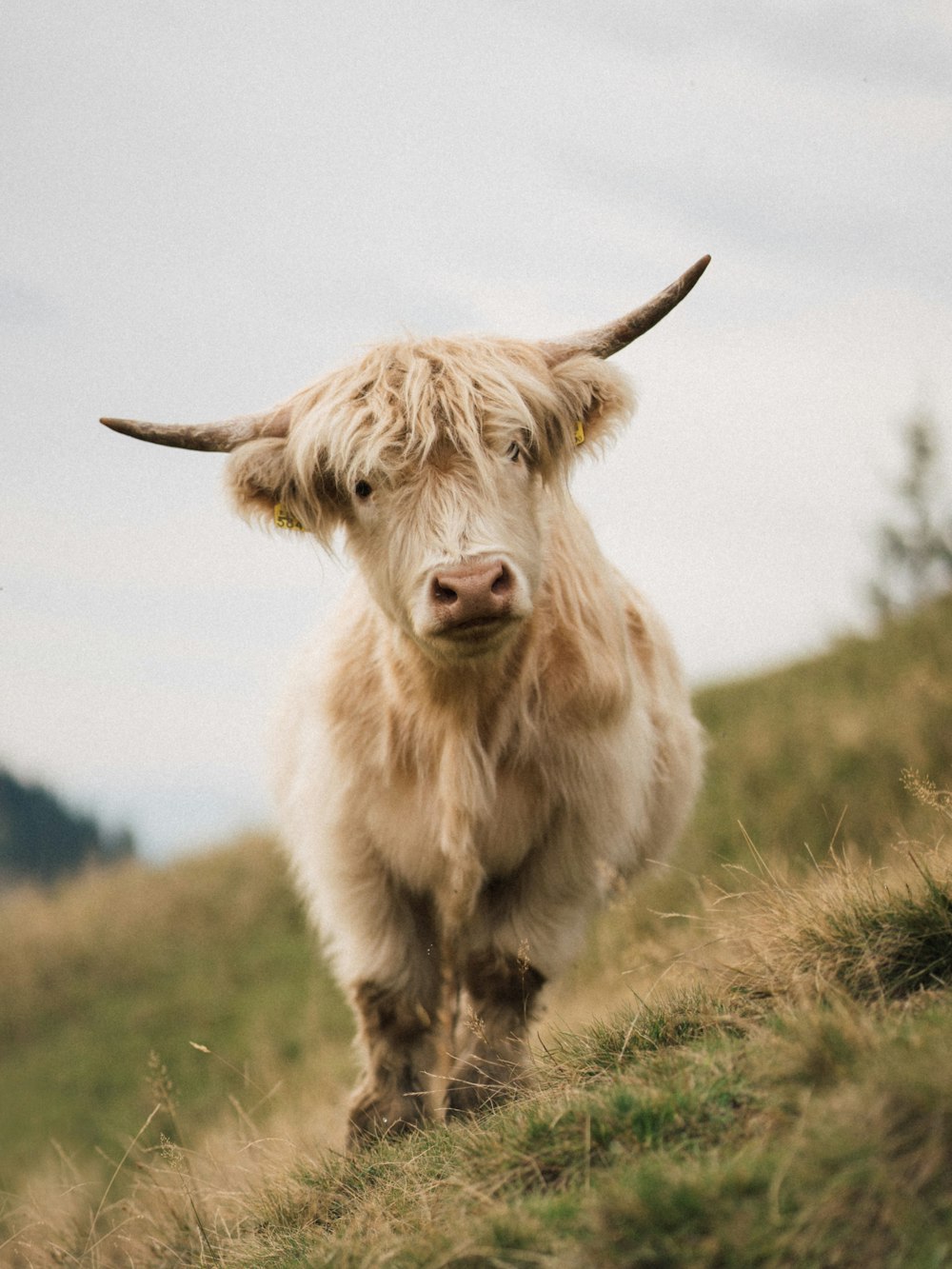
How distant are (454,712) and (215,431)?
1161mm

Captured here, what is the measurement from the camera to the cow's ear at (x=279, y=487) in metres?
3.85

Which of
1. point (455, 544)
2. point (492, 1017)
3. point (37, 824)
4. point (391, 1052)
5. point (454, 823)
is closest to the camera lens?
point (455, 544)

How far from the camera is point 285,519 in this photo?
401cm

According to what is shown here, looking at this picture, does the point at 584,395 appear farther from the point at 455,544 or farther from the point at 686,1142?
the point at 686,1142

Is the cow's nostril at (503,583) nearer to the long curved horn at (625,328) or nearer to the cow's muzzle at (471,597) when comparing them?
the cow's muzzle at (471,597)

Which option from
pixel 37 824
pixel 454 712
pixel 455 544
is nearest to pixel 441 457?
pixel 455 544

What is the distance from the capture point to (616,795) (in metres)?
3.97

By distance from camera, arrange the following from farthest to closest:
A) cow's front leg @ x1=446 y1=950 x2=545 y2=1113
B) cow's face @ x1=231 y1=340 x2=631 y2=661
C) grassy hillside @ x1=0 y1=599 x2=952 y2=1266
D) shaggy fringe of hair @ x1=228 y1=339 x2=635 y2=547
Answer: cow's front leg @ x1=446 y1=950 x2=545 y2=1113
shaggy fringe of hair @ x1=228 y1=339 x2=635 y2=547
cow's face @ x1=231 y1=340 x2=631 y2=661
grassy hillside @ x1=0 y1=599 x2=952 y2=1266

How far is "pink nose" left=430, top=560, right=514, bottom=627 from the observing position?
3189mm

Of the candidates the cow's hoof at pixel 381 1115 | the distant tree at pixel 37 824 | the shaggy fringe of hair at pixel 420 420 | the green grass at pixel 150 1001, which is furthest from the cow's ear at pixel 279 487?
the distant tree at pixel 37 824

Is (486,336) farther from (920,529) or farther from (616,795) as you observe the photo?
(920,529)

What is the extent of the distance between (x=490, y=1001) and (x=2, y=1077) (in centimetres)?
928

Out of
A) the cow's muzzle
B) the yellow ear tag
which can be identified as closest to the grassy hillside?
the cow's muzzle

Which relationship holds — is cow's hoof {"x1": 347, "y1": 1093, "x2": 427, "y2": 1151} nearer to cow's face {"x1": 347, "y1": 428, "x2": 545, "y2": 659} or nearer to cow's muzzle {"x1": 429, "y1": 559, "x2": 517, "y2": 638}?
cow's face {"x1": 347, "y1": 428, "x2": 545, "y2": 659}
